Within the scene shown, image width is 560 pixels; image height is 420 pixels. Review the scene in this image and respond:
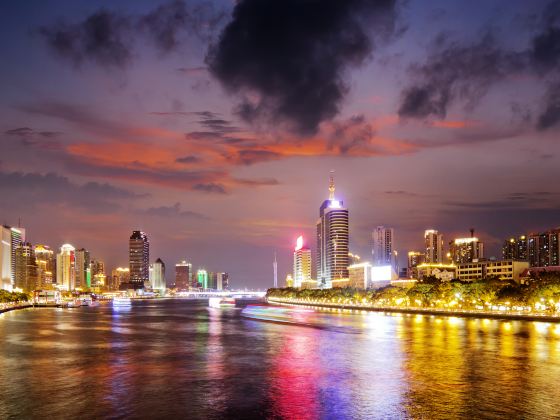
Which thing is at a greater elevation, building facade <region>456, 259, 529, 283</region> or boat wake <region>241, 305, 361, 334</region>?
building facade <region>456, 259, 529, 283</region>

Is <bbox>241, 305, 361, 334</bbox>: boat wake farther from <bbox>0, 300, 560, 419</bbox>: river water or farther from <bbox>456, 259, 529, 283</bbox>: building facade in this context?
<bbox>456, 259, 529, 283</bbox>: building facade

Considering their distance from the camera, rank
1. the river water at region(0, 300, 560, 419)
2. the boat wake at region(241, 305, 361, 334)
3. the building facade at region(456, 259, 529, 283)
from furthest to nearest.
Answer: the building facade at region(456, 259, 529, 283), the boat wake at region(241, 305, 361, 334), the river water at region(0, 300, 560, 419)

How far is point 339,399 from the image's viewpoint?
32.3m

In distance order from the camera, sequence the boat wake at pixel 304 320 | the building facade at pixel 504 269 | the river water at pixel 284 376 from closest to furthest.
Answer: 1. the river water at pixel 284 376
2. the boat wake at pixel 304 320
3. the building facade at pixel 504 269

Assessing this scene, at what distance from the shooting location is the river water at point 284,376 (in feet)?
99.0

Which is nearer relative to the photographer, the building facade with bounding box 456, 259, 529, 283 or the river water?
the river water

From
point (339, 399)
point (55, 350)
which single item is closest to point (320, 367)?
point (339, 399)

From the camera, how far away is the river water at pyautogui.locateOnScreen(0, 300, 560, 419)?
30.2 metres

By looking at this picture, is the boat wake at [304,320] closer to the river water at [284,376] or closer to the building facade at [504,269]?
the river water at [284,376]

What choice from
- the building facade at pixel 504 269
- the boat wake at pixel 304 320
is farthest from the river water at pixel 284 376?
the building facade at pixel 504 269


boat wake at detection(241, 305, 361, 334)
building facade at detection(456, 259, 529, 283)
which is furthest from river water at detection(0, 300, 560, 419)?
building facade at detection(456, 259, 529, 283)

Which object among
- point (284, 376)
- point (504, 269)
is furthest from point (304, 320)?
point (504, 269)

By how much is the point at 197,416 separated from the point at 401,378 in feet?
51.9

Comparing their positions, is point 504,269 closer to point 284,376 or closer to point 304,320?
point 304,320
